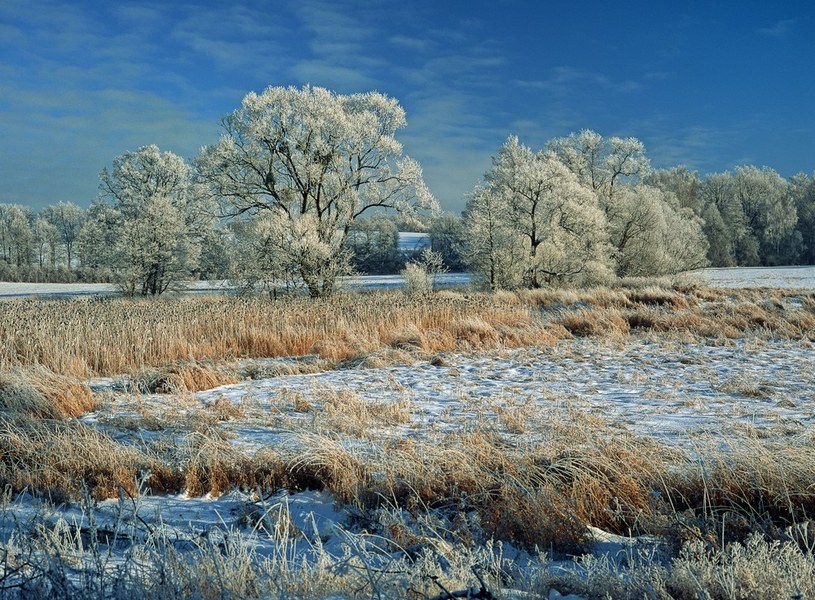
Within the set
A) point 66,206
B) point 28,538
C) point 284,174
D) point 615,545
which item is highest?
point 66,206

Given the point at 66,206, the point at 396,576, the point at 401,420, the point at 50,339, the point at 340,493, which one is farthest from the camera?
the point at 66,206

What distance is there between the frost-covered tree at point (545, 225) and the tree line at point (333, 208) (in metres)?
0.08

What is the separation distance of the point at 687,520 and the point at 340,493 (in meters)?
2.39

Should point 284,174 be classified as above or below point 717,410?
above

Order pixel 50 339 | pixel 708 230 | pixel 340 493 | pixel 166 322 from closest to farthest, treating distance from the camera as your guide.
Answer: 1. pixel 340 493
2. pixel 50 339
3. pixel 166 322
4. pixel 708 230

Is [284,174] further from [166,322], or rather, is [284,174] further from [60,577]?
[60,577]

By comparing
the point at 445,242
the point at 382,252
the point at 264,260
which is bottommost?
the point at 264,260

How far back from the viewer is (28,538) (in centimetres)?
319

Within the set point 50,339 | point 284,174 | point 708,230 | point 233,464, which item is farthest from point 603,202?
A: point 233,464

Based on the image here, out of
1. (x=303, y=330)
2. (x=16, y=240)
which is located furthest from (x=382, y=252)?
(x=303, y=330)

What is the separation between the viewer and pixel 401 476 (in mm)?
4379

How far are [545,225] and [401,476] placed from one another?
29516mm

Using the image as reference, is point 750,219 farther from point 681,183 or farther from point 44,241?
point 44,241

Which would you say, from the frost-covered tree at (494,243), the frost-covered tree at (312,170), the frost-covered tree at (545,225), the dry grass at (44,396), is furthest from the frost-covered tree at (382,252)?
the dry grass at (44,396)
